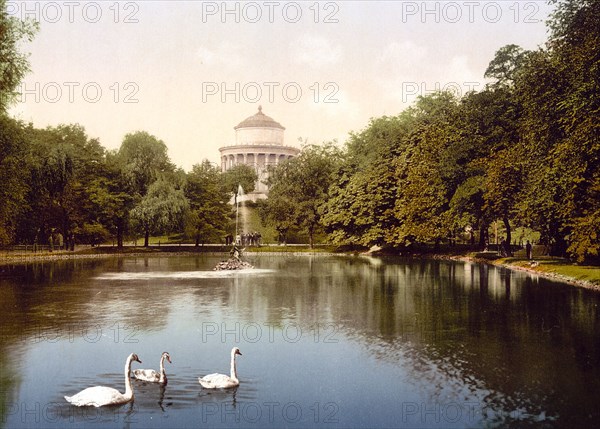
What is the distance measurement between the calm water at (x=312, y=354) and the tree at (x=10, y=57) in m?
14.1

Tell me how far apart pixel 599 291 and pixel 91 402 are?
30944 millimetres

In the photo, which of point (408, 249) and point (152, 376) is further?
point (408, 249)

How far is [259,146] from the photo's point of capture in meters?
177

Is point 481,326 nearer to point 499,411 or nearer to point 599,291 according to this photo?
point 499,411

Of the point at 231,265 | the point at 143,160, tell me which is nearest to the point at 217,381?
the point at 231,265

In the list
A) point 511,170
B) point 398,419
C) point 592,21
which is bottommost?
point 398,419

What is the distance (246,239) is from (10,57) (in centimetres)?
6026

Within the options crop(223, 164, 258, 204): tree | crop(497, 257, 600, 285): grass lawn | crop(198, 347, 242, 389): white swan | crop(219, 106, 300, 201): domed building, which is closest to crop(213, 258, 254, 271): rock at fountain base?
crop(497, 257, 600, 285): grass lawn

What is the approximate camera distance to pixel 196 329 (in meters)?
23.9

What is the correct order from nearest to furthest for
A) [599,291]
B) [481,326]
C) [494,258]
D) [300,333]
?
[300,333]
[481,326]
[599,291]
[494,258]

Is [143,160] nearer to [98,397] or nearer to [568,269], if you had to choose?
[568,269]

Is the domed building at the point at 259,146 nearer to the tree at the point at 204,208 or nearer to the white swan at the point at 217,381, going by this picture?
the tree at the point at 204,208

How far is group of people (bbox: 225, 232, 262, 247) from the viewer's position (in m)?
100

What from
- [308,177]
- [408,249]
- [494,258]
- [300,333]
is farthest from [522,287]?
[308,177]
